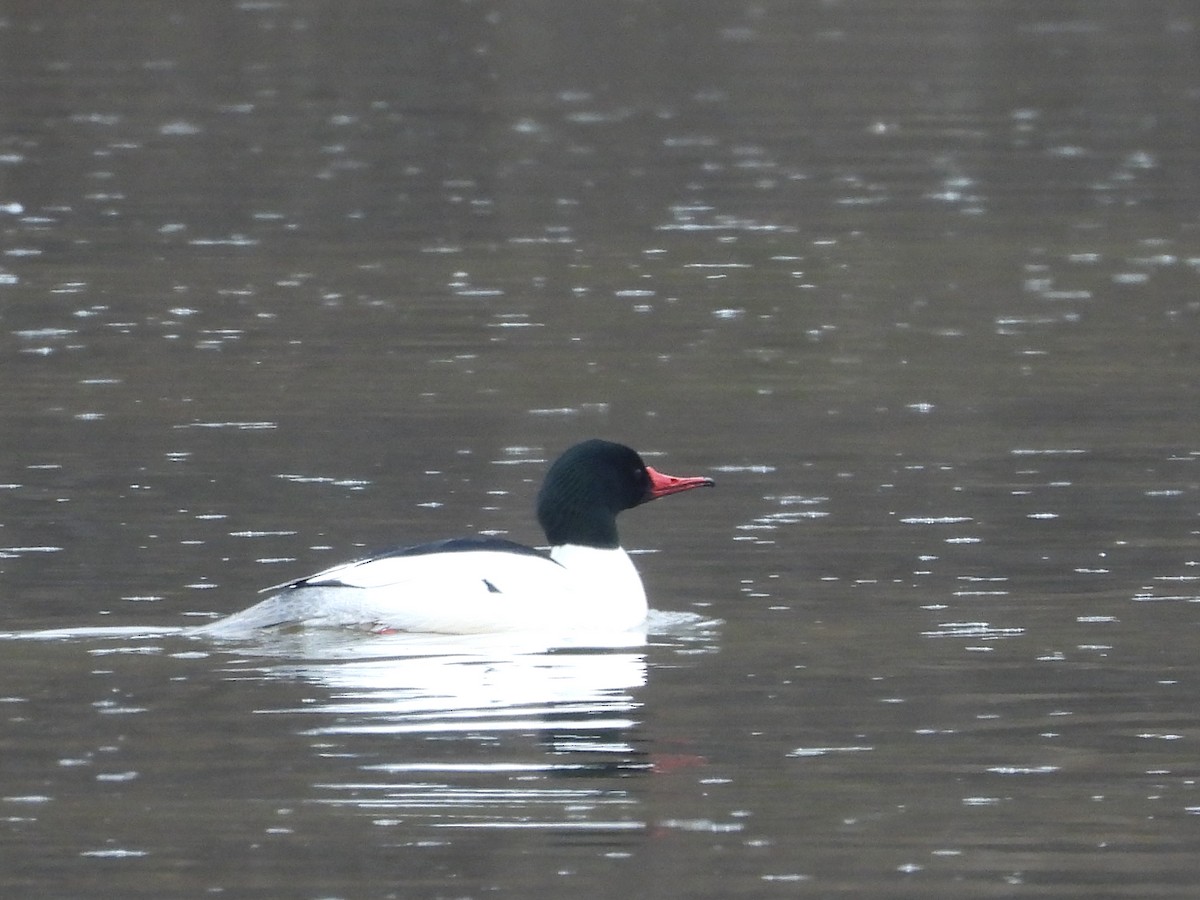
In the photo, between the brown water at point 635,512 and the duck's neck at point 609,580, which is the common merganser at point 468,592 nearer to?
the duck's neck at point 609,580

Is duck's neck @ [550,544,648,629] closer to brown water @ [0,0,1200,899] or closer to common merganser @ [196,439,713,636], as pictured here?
common merganser @ [196,439,713,636]

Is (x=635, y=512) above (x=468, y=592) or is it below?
below

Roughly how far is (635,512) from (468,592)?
136 inches

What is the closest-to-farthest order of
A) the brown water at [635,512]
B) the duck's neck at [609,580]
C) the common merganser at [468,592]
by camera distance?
the brown water at [635,512] → the common merganser at [468,592] → the duck's neck at [609,580]

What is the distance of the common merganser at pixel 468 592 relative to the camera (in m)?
12.9

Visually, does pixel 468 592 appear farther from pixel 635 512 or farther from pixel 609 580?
pixel 635 512

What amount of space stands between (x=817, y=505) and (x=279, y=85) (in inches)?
1157

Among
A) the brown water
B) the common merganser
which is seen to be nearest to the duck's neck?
the common merganser

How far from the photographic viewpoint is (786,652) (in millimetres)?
12461

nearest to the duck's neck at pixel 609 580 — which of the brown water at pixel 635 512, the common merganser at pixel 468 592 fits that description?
the common merganser at pixel 468 592

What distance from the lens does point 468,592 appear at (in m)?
13.1

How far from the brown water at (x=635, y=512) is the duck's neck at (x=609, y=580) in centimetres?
21

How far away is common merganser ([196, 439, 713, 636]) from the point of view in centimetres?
1294

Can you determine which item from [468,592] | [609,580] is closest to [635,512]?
[609,580]
